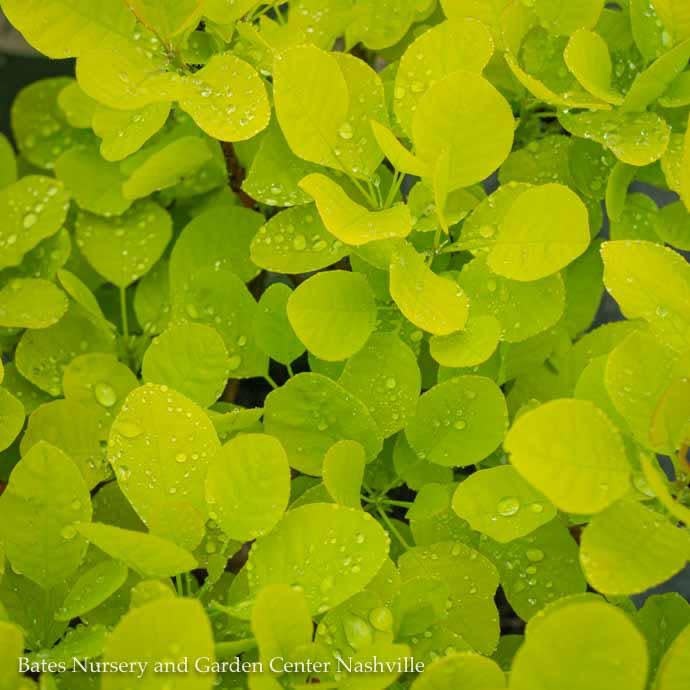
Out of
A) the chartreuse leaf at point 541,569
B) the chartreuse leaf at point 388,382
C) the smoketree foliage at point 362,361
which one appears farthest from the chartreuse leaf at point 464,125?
the chartreuse leaf at point 541,569

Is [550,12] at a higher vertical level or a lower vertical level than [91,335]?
higher

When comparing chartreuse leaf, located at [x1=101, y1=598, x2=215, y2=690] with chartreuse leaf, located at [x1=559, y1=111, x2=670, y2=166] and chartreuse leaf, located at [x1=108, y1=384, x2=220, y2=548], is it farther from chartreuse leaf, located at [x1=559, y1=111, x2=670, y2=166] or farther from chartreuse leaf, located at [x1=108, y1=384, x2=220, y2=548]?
chartreuse leaf, located at [x1=559, y1=111, x2=670, y2=166]

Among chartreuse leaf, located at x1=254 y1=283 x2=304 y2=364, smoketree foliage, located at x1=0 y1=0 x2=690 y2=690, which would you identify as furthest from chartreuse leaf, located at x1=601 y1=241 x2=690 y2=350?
chartreuse leaf, located at x1=254 y1=283 x2=304 y2=364

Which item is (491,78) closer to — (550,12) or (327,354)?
(550,12)

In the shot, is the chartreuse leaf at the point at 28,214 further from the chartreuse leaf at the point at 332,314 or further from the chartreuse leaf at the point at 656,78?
the chartreuse leaf at the point at 656,78

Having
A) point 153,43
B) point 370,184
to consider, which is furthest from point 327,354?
point 153,43
